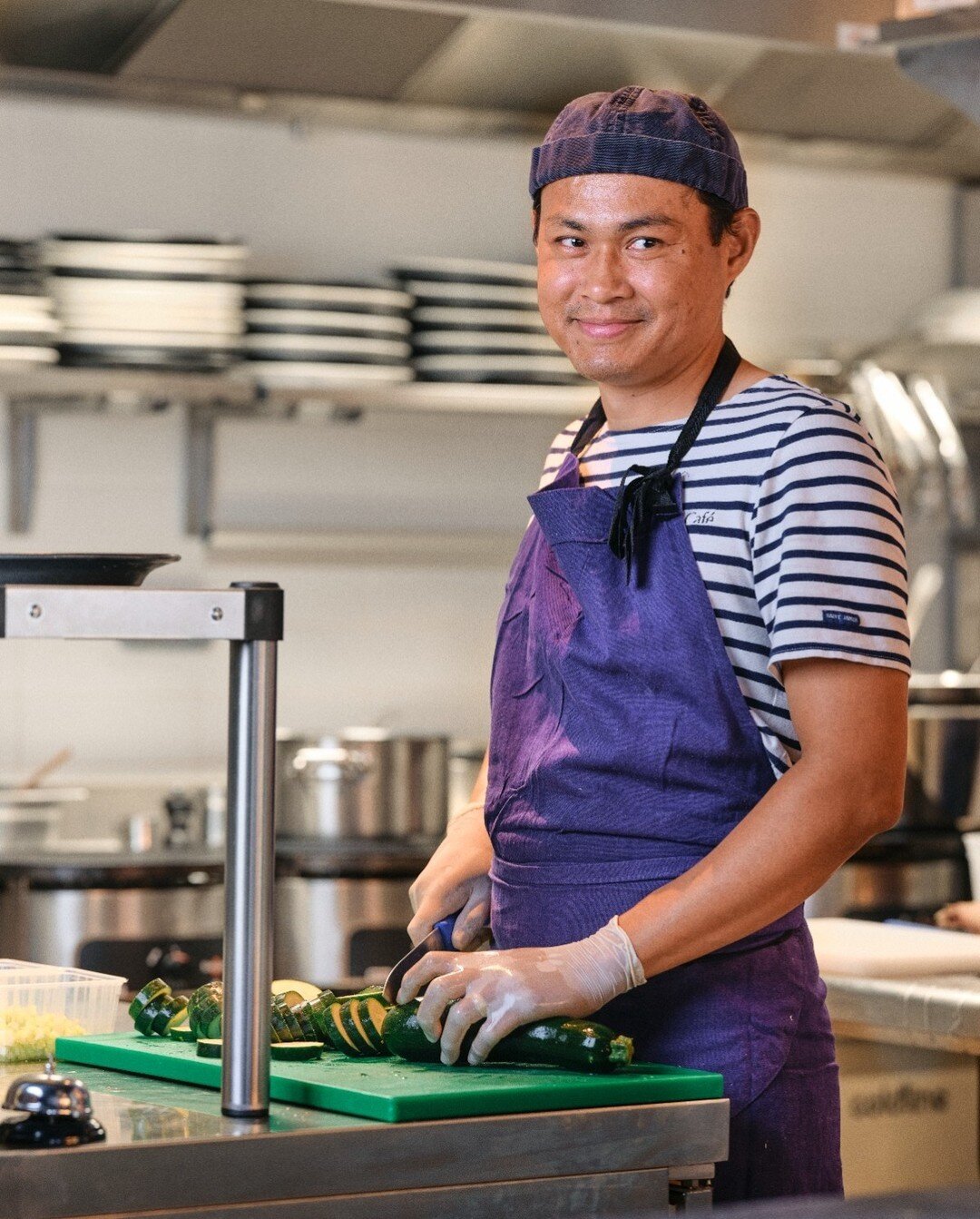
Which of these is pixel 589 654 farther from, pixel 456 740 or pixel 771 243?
pixel 771 243

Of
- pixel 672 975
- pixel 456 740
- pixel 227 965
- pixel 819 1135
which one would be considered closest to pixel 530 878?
pixel 672 975

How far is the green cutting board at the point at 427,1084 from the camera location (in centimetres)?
129

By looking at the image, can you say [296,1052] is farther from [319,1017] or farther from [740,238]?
[740,238]

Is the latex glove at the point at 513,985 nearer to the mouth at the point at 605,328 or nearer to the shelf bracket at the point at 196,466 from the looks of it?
the mouth at the point at 605,328

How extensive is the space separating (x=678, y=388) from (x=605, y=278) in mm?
120

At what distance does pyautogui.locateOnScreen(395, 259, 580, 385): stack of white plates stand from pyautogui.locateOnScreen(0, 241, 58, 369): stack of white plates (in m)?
0.73

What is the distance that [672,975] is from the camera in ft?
5.20

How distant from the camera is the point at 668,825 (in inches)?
62.5

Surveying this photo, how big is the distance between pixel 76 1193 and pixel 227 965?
172 mm

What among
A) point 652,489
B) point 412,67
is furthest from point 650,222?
point 412,67

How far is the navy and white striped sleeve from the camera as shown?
152 centimetres

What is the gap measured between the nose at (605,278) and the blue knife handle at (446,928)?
554 millimetres

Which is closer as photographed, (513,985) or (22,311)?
(513,985)

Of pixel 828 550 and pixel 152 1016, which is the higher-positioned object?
pixel 828 550
